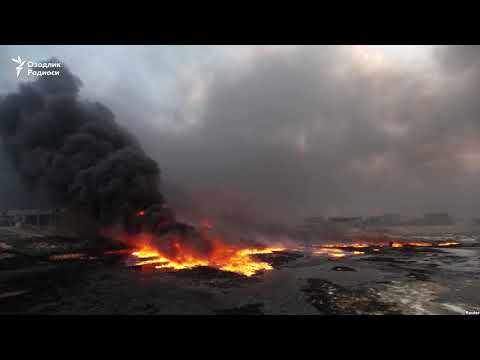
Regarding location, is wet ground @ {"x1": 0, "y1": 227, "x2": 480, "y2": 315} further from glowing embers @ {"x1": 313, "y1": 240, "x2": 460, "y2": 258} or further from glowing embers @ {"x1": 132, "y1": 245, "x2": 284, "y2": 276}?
glowing embers @ {"x1": 313, "y1": 240, "x2": 460, "y2": 258}

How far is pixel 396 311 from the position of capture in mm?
12219

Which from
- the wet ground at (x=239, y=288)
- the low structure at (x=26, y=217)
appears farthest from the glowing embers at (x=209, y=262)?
the low structure at (x=26, y=217)

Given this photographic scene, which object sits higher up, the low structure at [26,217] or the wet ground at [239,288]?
the low structure at [26,217]

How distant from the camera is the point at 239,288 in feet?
51.4

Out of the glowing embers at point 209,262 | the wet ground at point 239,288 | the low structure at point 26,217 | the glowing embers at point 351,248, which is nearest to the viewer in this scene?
the wet ground at point 239,288

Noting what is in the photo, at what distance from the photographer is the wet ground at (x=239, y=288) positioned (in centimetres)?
1265

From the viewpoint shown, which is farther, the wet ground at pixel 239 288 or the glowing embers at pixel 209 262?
the glowing embers at pixel 209 262

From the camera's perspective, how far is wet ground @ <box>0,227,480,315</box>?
41.5ft

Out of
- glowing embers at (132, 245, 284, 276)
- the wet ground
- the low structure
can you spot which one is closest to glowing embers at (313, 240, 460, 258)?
the wet ground

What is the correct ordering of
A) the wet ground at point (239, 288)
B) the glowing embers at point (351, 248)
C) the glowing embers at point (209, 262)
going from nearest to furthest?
the wet ground at point (239, 288), the glowing embers at point (209, 262), the glowing embers at point (351, 248)

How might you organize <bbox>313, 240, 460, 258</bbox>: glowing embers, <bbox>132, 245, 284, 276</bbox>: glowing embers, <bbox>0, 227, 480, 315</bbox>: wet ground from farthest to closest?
<bbox>313, 240, 460, 258</bbox>: glowing embers → <bbox>132, 245, 284, 276</bbox>: glowing embers → <bbox>0, 227, 480, 315</bbox>: wet ground

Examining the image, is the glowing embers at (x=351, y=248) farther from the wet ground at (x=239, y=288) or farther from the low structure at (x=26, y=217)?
the low structure at (x=26, y=217)
